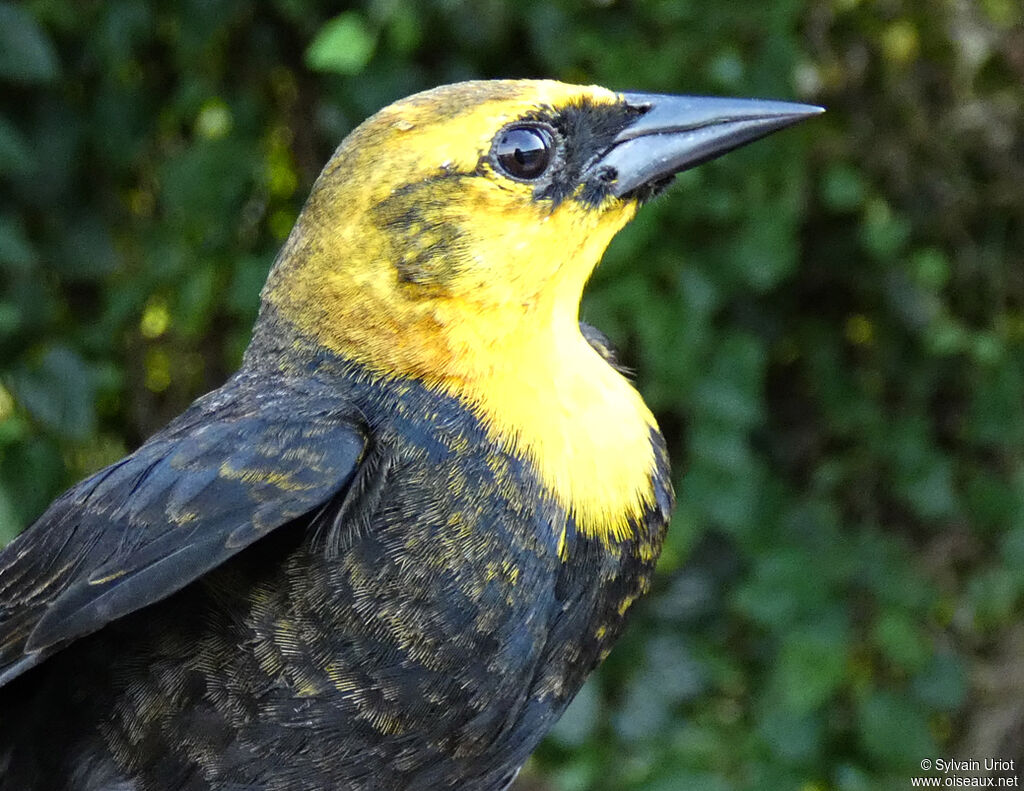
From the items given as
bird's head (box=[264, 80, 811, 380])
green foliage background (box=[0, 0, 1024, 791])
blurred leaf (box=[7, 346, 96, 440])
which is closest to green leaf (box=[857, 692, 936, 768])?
Answer: green foliage background (box=[0, 0, 1024, 791])

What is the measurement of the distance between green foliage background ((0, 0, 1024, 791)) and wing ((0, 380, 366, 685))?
3.04ft

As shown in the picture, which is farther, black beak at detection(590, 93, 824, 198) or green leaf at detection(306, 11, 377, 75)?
green leaf at detection(306, 11, 377, 75)

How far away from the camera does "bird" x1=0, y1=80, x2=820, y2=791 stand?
1372 mm

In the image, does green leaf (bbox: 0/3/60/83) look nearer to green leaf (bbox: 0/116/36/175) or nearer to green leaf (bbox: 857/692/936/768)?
green leaf (bbox: 0/116/36/175)

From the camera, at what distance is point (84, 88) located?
8.70 feet

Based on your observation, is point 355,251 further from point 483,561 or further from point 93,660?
point 93,660

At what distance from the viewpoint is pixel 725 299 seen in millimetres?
2600

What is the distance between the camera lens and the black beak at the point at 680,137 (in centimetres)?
160

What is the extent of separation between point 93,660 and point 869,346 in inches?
73.2

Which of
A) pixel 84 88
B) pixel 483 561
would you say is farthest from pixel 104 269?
pixel 483 561

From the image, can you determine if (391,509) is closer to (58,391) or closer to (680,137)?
(680,137)

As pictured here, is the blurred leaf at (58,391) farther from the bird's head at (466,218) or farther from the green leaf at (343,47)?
the bird's head at (466,218)

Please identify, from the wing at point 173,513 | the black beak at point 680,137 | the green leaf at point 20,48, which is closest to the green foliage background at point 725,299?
the green leaf at point 20,48

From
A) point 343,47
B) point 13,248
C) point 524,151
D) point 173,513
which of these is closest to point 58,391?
point 13,248
